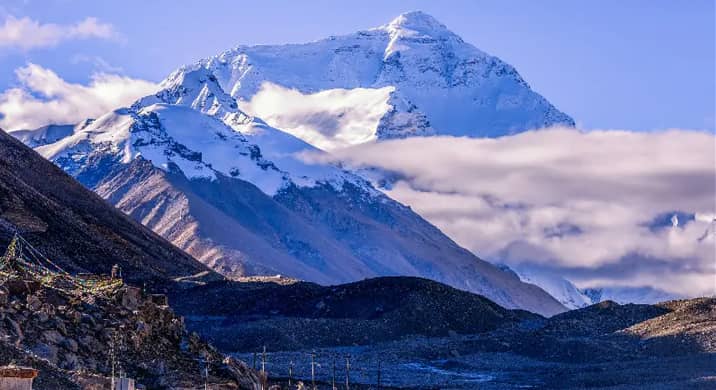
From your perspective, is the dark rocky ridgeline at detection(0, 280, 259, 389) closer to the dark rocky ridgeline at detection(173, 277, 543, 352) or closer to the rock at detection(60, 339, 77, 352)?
the rock at detection(60, 339, 77, 352)

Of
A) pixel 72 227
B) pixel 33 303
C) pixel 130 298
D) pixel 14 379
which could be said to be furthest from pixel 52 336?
pixel 72 227

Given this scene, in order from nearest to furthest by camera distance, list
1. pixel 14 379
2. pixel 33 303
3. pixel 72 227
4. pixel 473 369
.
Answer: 1. pixel 14 379
2. pixel 33 303
3. pixel 473 369
4. pixel 72 227

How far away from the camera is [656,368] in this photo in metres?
92.4

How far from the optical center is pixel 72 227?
144250 mm

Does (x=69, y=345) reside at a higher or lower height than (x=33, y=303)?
lower

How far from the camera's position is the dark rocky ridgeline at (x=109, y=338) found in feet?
164

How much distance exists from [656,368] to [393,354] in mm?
20371

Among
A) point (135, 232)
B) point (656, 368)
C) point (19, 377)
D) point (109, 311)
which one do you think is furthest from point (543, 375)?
point (135, 232)

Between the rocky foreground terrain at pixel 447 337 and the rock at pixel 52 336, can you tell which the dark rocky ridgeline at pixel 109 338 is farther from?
the rocky foreground terrain at pixel 447 337

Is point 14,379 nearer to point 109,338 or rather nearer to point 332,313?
point 109,338

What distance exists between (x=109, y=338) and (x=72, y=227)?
93.7 m

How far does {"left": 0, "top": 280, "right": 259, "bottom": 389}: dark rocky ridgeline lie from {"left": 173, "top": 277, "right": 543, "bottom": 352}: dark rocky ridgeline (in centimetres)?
5090

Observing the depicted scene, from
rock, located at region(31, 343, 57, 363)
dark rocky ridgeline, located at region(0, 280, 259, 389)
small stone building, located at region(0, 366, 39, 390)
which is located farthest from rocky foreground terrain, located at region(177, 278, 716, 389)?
small stone building, located at region(0, 366, 39, 390)

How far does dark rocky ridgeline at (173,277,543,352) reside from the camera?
371 feet
